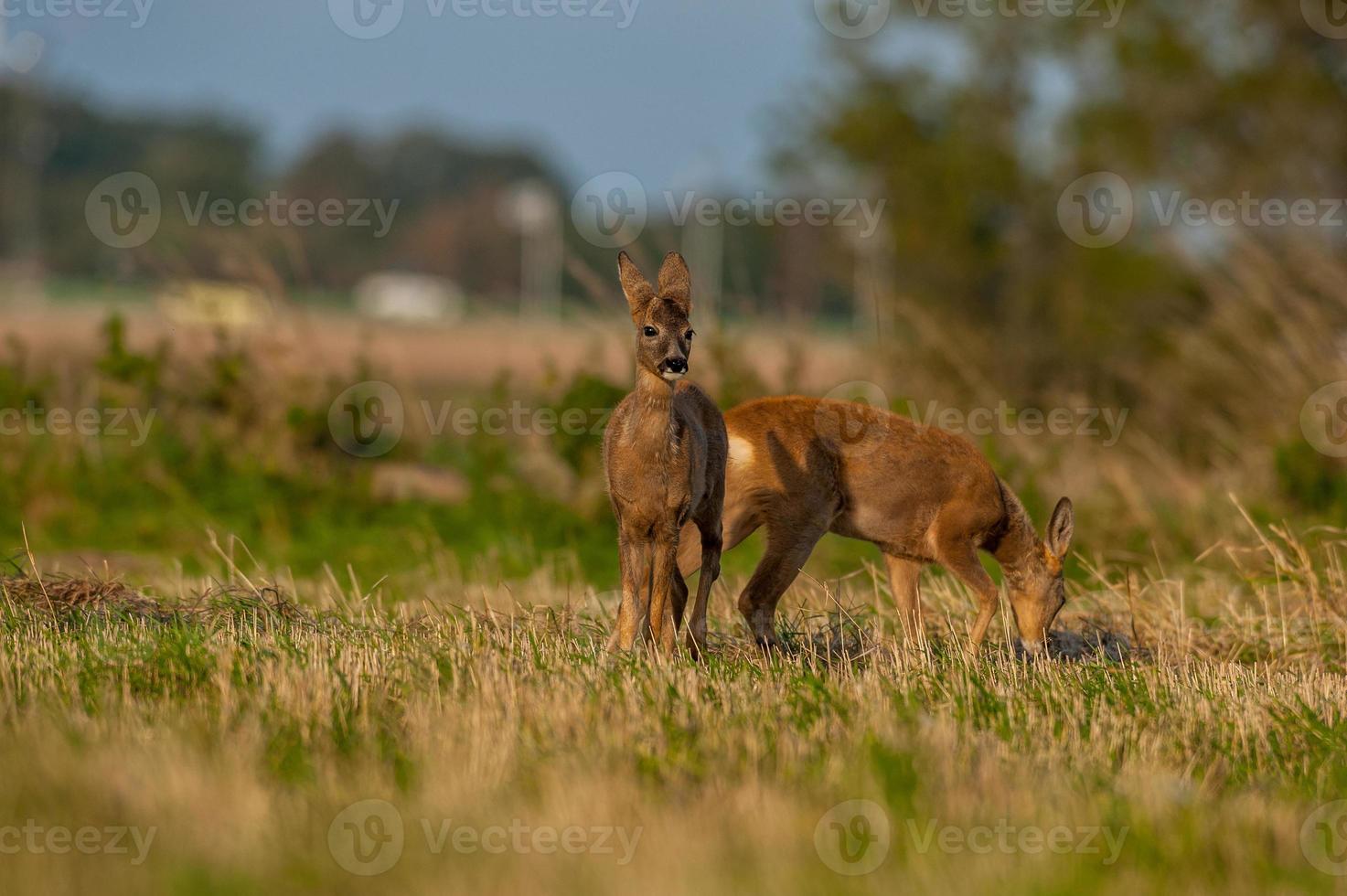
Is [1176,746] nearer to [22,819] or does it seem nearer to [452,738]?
[452,738]

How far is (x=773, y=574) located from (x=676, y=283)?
6.11 feet

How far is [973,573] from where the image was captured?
8.52 m

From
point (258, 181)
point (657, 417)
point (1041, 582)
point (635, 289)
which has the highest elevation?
point (258, 181)

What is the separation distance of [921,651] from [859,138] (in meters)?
22.3

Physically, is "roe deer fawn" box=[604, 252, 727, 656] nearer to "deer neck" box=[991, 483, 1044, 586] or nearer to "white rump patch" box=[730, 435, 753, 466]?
"white rump patch" box=[730, 435, 753, 466]

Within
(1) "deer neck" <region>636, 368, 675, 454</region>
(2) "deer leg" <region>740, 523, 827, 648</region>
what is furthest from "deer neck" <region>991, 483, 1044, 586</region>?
(1) "deer neck" <region>636, 368, 675, 454</region>

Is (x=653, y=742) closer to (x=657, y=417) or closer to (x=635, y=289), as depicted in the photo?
(x=657, y=417)

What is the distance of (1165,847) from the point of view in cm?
415

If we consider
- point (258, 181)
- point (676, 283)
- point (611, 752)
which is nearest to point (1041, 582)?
point (676, 283)

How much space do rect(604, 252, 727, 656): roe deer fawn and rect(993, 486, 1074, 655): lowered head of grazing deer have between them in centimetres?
249

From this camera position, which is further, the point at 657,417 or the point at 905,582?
the point at 905,582

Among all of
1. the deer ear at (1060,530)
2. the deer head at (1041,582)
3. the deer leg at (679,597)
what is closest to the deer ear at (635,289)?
the deer leg at (679,597)

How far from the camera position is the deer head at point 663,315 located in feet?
20.4

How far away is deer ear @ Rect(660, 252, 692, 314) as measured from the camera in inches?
257
